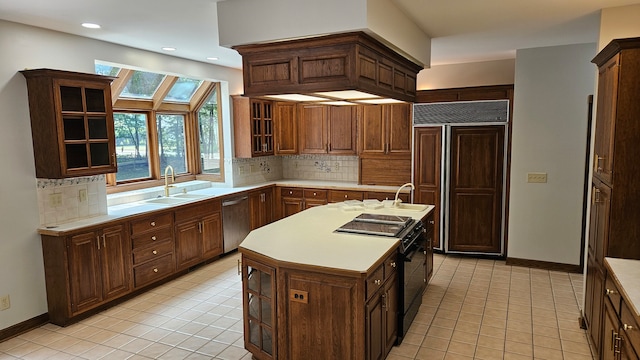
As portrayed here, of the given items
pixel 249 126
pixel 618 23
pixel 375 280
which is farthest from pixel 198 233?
pixel 618 23

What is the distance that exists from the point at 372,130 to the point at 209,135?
248cm

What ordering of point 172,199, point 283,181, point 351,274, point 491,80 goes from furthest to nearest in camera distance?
point 283,181 → point 491,80 → point 172,199 → point 351,274

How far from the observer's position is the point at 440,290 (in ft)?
14.5

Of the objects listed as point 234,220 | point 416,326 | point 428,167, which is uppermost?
point 428,167

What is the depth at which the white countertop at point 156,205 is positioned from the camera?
3689 millimetres

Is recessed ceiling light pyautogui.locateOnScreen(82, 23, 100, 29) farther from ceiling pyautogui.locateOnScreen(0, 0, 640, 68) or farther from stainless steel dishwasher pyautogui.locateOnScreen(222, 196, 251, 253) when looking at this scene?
stainless steel dishwasher pyautogui.locateOnScreen(222, 196, 251, 253)

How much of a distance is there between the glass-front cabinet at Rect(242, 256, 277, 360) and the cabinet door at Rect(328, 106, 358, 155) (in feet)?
12.4

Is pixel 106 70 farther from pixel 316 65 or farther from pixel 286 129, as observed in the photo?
pixel 316 65

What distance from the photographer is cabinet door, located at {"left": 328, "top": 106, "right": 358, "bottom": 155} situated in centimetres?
636

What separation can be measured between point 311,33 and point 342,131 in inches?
140

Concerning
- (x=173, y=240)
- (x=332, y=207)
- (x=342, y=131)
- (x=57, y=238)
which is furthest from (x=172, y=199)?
(x=342, y=131)

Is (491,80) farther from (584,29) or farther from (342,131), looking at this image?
(342,131)

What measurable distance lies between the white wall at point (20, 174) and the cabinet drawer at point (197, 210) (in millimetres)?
1434

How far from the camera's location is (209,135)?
6402mm
